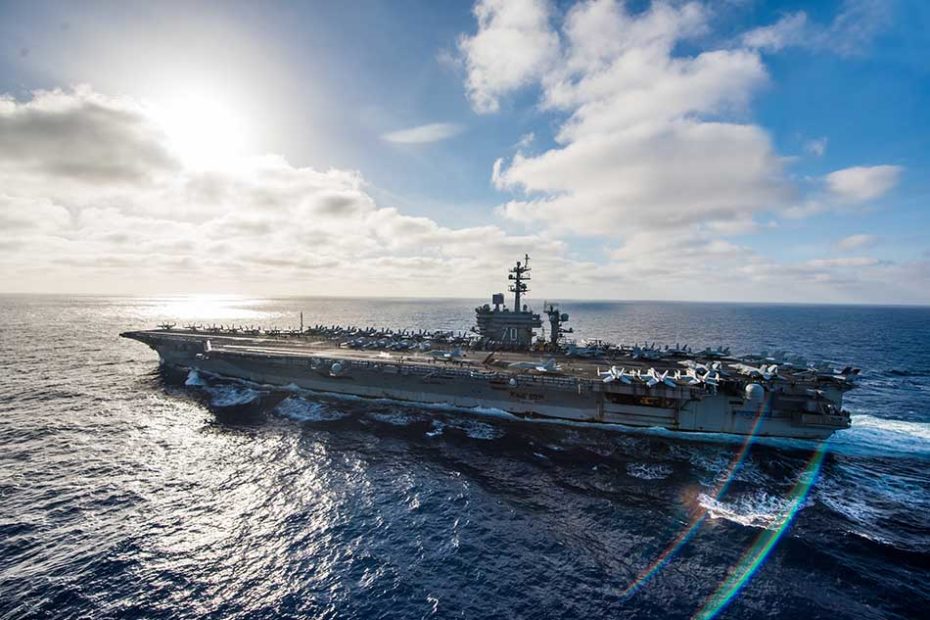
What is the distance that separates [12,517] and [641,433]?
26.6 meters

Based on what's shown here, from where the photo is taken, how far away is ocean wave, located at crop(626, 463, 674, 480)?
16797mm

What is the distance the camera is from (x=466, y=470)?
17.2 m

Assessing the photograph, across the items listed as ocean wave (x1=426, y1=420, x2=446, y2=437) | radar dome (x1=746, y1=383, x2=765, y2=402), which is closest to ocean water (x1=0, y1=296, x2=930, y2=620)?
ocean wave (x1=426, y1=420, x2=446, y2=437)

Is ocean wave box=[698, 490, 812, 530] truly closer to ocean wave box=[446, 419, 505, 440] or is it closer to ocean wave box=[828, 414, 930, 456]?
ocean wave box=[828, 414, 930, 456]

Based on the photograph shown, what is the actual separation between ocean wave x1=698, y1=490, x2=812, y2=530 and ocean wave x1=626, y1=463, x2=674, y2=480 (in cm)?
179

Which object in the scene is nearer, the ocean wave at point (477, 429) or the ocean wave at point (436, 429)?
the ocean wave at point (477, 429)

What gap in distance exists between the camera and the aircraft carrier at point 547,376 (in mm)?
20531

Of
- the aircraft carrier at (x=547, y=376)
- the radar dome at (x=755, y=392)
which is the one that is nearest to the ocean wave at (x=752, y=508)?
the radar dome at (x=755, y=392)

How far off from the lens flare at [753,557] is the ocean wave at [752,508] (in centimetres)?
12

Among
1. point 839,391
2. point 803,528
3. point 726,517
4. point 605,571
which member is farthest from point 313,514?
point 839,391

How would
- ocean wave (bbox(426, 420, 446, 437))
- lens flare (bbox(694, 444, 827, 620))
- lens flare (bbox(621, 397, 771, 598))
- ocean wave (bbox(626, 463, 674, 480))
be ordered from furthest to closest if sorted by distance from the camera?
ocean wave (bbox(426, 420, 446, 437)), ocean wave (bbox(626, 463, 674, 480)), lens flare (bbox(621, 397, 771, 598)), lens flare (bbox(694, 444, 827, 620))

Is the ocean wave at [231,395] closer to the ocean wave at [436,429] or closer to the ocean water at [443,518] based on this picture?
the ocean water at [443,518]

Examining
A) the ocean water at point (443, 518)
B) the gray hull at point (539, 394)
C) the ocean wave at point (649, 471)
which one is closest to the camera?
the ocean water at point (443, 518)

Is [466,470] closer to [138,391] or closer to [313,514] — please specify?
[313,514]
